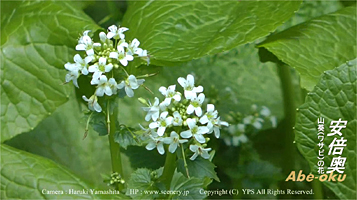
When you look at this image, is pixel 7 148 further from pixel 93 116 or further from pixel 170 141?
pixel 170 141

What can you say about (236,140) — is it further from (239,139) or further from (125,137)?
(125,137)

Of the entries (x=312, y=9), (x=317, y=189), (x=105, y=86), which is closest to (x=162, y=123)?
(x=105, y=86)

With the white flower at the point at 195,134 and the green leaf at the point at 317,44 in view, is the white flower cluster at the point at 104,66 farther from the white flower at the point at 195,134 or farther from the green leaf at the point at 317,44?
the green leaf at the point at 317,44

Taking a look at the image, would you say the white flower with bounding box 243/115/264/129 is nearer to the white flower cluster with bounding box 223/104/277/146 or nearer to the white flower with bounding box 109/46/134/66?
the white flower cluster with bounding box 223/104/277/146

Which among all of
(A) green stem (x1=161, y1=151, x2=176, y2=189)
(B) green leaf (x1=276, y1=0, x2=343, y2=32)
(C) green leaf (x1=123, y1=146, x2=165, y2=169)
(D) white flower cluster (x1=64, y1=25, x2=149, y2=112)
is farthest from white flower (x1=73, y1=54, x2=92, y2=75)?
(B) green leaf (x1=276, y1=0, x2=343, y2=32)

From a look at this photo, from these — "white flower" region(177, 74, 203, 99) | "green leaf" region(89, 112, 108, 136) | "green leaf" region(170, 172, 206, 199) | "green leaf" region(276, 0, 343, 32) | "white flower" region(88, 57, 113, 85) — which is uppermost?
"green leaf" region(276, 0, 343, 32)

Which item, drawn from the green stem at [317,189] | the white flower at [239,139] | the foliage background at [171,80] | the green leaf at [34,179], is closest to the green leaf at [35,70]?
the foliage background at [171,80]

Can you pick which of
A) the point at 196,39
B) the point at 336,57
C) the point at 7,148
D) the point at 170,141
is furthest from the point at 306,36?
the point at 7,148
